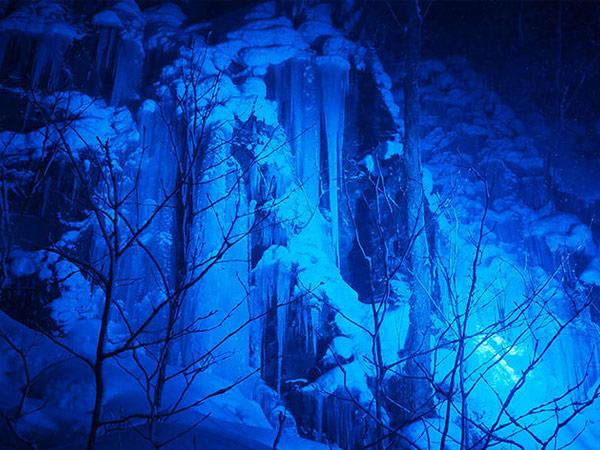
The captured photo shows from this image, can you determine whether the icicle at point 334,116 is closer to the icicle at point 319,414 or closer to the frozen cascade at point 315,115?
the frozen cascade at point 315,115

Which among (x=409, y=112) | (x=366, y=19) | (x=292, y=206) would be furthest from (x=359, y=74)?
(x=292, y=206)

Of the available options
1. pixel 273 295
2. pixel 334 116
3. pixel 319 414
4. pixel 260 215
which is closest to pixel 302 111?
pixel 334 116

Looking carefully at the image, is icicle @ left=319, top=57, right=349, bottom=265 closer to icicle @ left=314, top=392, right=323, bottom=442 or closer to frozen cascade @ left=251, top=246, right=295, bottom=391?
frozen cascade @ left=251, top=246, right=295, bottom=391

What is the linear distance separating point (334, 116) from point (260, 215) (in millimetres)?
3487

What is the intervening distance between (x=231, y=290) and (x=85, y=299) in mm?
3285

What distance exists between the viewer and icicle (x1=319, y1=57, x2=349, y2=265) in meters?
10.0

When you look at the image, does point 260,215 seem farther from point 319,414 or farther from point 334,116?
point 319,414

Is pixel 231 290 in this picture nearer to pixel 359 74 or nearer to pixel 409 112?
pixel 409 112

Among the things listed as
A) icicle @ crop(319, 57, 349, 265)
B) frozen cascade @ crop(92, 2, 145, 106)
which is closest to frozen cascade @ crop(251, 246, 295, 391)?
icicle @ crop(319, 57, 349, 265)

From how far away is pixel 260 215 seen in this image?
9242 mm

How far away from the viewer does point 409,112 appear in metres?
7.94

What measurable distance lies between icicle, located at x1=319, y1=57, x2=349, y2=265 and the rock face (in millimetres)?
43

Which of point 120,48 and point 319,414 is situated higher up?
point 120,48

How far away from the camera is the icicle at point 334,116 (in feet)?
32.8
